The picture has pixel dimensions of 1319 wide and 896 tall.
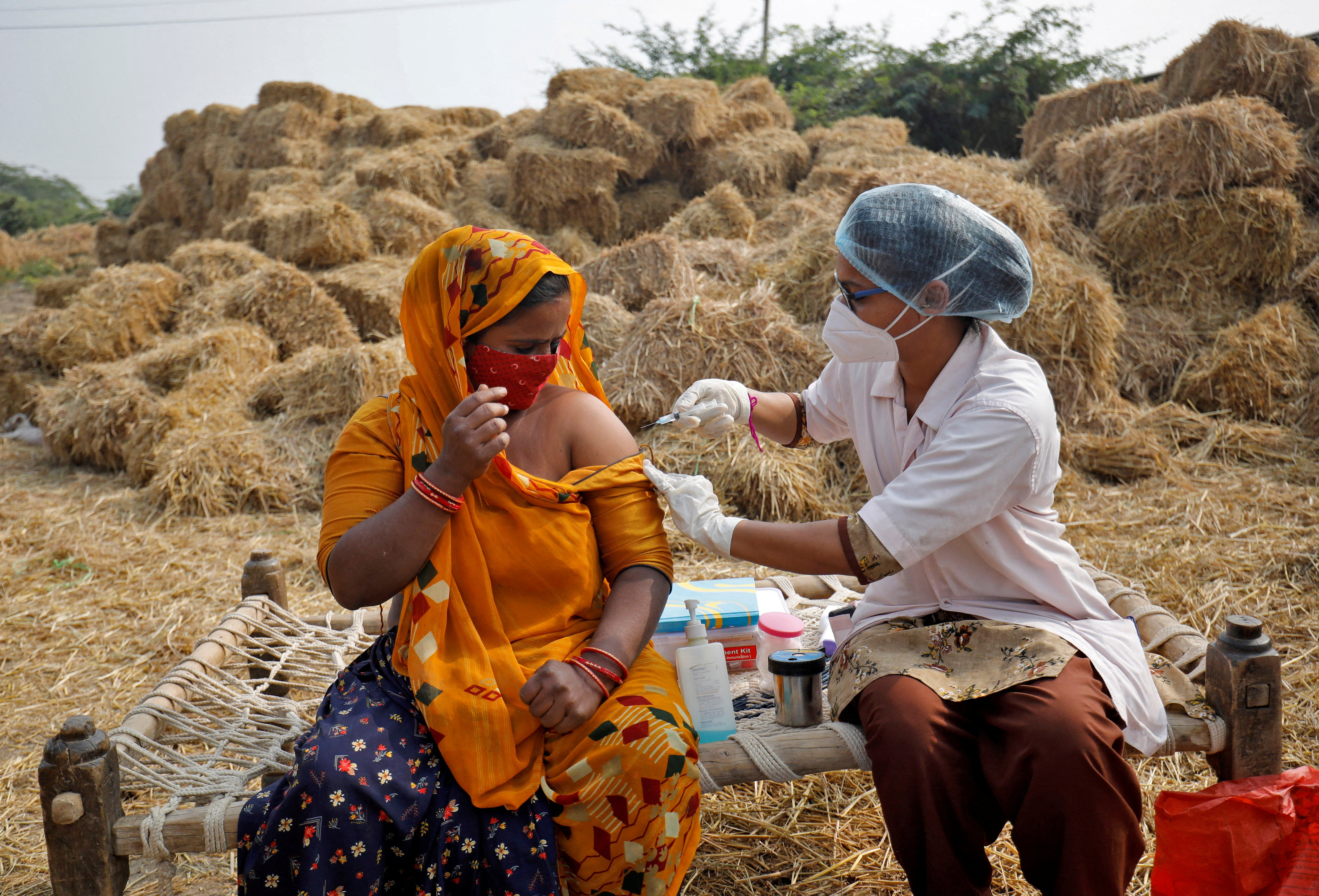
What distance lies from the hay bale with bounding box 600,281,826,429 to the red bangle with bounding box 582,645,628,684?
3.20 m

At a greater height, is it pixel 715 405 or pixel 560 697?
pixel 715 405

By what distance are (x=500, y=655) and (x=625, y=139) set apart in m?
8.02

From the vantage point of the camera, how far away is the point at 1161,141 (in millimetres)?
6551

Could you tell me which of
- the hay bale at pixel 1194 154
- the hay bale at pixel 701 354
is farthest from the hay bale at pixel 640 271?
the hay bale at pixel 1194 154

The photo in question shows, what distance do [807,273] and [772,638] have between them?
13.2ft

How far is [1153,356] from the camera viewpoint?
614 centimetres

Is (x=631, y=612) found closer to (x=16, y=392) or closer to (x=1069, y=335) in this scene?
(x=1069, y=335)

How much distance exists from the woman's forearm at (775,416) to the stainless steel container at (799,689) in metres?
0.66

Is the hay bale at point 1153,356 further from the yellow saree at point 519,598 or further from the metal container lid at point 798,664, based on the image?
the yellow saree at point 519,598

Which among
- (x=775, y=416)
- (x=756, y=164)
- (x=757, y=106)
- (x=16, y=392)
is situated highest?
(x=757, y=106)

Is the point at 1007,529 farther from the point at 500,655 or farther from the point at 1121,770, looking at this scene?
the point at 500,655

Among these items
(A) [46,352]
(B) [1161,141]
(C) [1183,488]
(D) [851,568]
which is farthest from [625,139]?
(D) [851,568]

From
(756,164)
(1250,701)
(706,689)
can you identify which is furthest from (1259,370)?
(706,689)

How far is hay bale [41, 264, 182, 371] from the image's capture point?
7.47 meters
